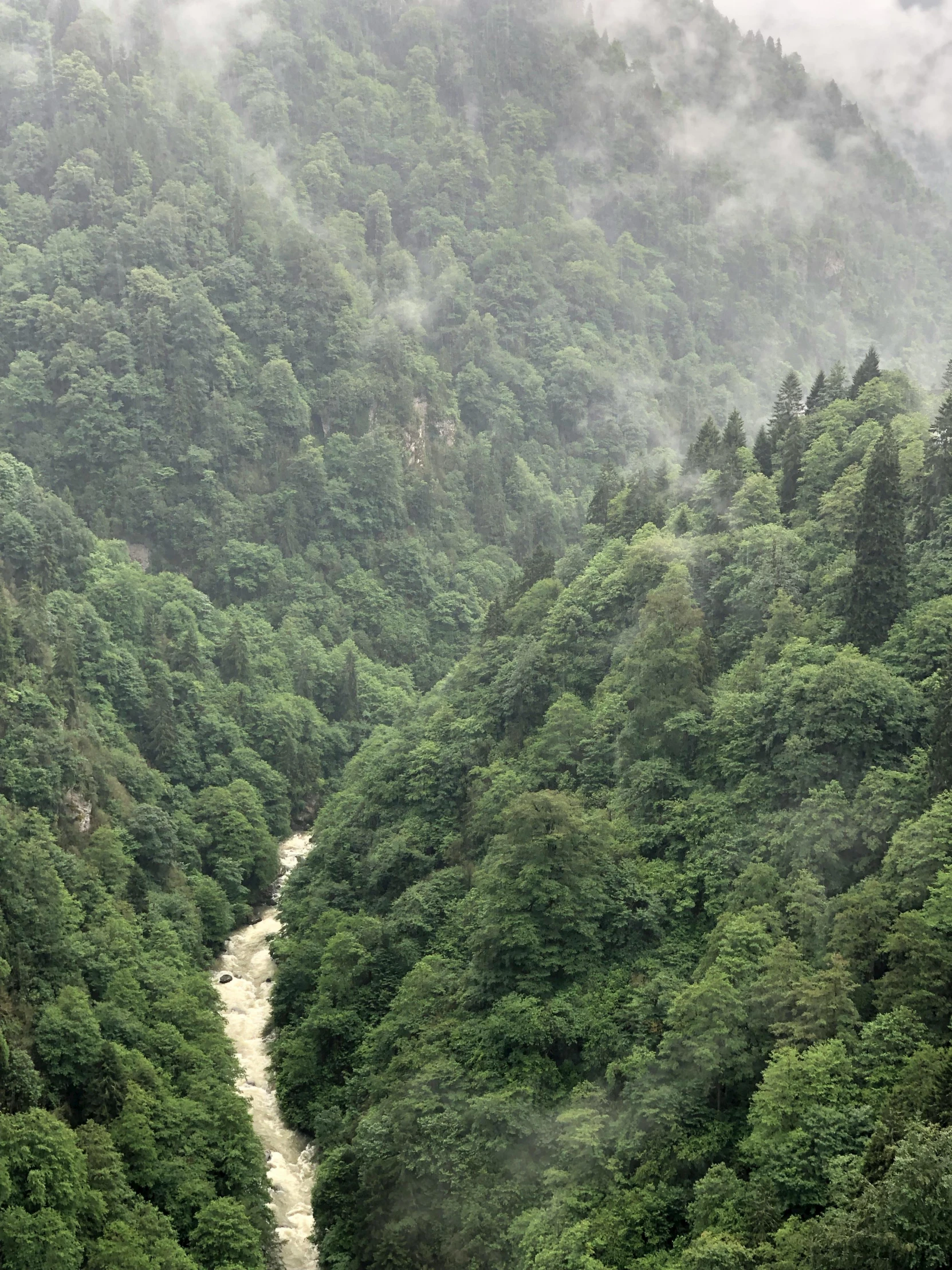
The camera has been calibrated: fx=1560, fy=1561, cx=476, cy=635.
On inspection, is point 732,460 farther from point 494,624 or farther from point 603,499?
point 494,624

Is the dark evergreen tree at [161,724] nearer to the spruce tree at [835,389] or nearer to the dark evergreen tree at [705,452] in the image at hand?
the dark evergreen tree at [705,452]

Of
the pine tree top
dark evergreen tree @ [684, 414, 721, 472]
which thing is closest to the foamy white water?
dark evergreen tree @ [684, 414, 721, 472]

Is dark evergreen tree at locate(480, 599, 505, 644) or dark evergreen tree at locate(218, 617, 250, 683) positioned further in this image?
dark evergreen tree at locate(218, 617, 250, 683)

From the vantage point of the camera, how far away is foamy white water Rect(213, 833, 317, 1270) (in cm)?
8312

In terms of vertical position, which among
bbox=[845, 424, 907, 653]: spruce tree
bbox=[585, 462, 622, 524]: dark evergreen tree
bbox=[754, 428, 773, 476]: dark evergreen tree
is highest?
bbox=[585, 462, 622, 524]: dark evergreen tree

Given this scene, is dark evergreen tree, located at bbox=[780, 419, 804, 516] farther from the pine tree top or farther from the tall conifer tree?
the tall conifer tree

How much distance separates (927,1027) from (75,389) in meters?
136

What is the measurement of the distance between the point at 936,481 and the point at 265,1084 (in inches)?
2176

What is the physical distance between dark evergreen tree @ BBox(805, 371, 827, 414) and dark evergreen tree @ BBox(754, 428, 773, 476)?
5194 mm

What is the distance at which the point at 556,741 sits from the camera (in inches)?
3848

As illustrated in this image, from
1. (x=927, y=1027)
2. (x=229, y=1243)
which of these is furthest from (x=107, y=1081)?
(x=927, y=1027)

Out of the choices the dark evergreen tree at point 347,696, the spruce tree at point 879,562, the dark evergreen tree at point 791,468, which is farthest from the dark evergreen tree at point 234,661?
the spruce tree at point 879,562

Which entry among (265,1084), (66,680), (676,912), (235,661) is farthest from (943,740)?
(235,661)

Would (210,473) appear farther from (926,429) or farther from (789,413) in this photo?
(926,429)
